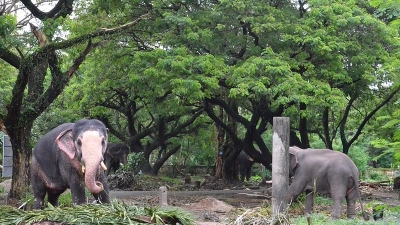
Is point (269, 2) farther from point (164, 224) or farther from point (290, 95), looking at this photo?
point (164, 224)

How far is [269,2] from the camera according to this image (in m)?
19.2

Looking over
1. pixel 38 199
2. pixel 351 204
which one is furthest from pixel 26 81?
pixel 351 204

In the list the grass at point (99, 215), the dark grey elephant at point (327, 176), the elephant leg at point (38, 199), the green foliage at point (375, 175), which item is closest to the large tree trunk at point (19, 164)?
the elephant leg at point (38, 199)

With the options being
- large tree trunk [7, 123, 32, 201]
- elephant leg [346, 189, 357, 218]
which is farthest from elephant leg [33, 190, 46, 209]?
elephant leg [346, 189, 357, 218]

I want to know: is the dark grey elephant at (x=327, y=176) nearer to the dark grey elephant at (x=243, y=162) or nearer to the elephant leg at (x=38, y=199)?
the elephant leg at (x=38, y=199)

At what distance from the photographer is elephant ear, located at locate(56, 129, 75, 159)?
9.34 m

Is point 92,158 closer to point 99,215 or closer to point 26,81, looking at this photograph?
point 99,215

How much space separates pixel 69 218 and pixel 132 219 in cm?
51

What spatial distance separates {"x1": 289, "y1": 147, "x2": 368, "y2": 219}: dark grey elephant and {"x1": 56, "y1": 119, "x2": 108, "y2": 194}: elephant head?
5566mm

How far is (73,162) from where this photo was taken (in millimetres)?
9305

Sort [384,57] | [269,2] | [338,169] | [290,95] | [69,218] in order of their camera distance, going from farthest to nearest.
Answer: [269,2] → [384,57] → [290,95] → [338,169] → [69,218]

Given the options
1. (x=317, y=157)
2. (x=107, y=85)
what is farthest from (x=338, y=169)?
(x=107, y=85)

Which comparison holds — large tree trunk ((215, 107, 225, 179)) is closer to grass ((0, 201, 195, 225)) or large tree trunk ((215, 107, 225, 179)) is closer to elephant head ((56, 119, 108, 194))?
elephant head ((56, 119, 108, 194))

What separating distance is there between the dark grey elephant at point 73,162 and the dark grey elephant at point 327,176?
549cm
